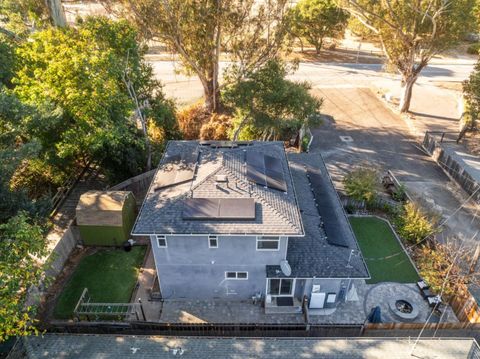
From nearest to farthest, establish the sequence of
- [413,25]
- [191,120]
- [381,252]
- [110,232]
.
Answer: [110,232] < [381,252] < [413,25] < [191,120]

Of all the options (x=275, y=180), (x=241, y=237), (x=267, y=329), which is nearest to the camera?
(x=267, y=329)

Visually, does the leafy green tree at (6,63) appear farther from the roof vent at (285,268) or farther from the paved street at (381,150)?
the paved street at (381,150)

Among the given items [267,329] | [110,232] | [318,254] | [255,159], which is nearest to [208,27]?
[255,159]

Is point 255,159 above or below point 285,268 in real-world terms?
above

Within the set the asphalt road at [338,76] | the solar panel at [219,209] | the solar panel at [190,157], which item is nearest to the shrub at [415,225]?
the solar panel at [219,209]

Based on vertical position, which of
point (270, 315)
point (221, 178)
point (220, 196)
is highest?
point (221, 178)

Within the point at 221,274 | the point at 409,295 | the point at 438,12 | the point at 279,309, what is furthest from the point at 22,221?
the point at 438,12

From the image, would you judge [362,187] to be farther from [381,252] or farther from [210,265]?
[210,265]

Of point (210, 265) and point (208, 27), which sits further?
point (208, 27)
